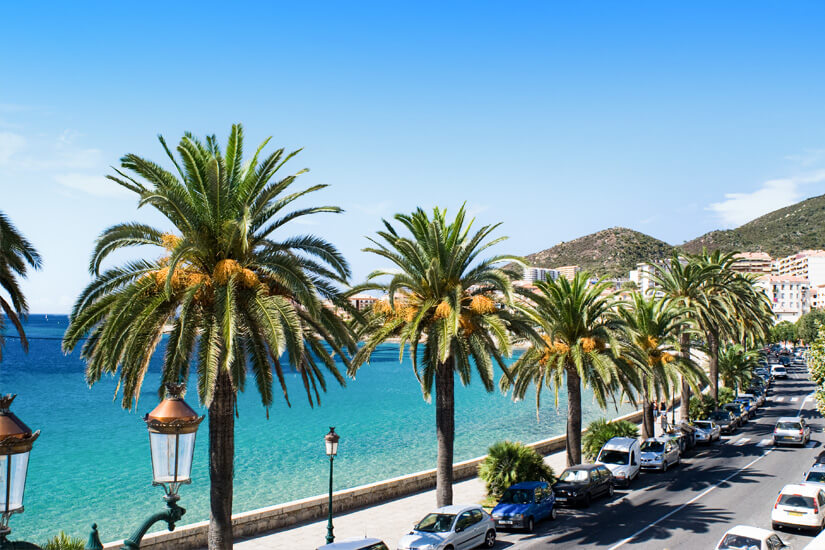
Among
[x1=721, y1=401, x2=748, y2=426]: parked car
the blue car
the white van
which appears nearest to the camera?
the blue car

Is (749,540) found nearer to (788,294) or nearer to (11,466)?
(11,466)

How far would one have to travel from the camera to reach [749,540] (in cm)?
1436

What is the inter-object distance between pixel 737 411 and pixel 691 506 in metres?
26.5

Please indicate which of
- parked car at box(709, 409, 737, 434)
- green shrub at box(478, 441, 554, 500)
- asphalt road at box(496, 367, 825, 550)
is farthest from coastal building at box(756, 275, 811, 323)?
green shrub at box(478, 441, 554, 500)

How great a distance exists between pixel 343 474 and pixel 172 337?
26076 mm

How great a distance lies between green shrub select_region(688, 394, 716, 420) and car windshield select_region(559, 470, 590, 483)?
2229 cm

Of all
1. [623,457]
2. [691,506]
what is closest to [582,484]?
[691,506]

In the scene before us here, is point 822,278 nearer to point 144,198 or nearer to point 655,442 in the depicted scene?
point 655,442

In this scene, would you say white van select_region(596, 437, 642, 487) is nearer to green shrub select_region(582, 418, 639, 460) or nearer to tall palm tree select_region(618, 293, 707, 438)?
green shrub select_region(582, 418, 639, 460)

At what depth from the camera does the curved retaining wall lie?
1662 cm

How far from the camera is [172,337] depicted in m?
12.7

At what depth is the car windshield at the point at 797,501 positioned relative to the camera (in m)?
19.2

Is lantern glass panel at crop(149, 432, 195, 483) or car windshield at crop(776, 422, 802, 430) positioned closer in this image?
lantern glass panel at crop(149, 432, 195, 483)

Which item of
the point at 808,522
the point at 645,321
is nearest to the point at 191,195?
the point at 808,522
